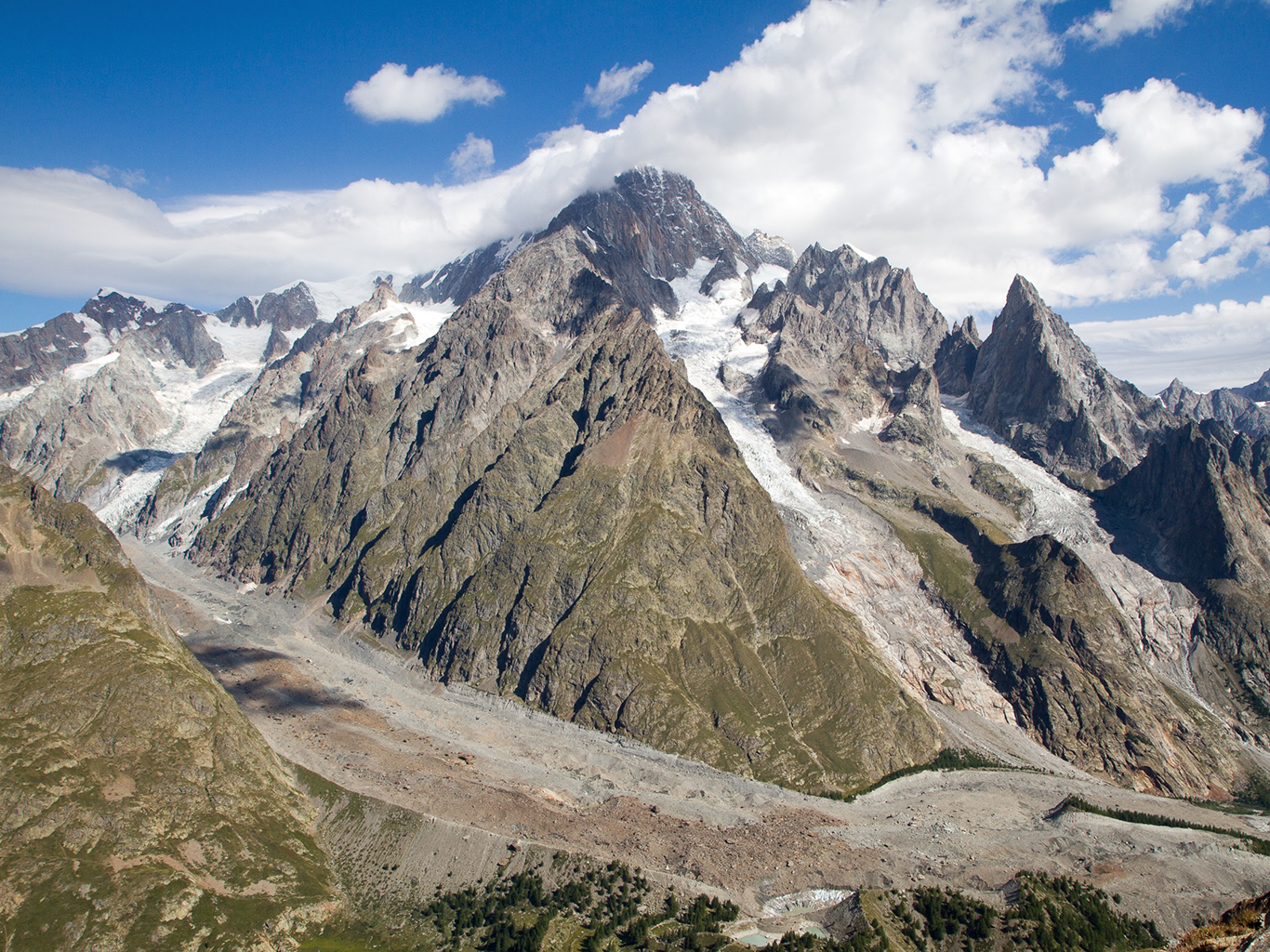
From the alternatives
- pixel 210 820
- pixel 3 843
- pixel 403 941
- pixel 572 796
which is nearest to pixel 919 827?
pixel 572 796

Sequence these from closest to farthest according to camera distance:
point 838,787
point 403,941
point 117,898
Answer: point 117,898 < point 403,941 < point 838,787

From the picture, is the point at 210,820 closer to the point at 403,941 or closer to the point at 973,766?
the point at 403,941

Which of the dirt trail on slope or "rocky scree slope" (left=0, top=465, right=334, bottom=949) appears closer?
"rocky scree slope" (left=0, top=465, right=334, bottom=949)

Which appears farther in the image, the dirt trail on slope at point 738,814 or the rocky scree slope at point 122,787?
the dirt trail on slope at point 738,814
